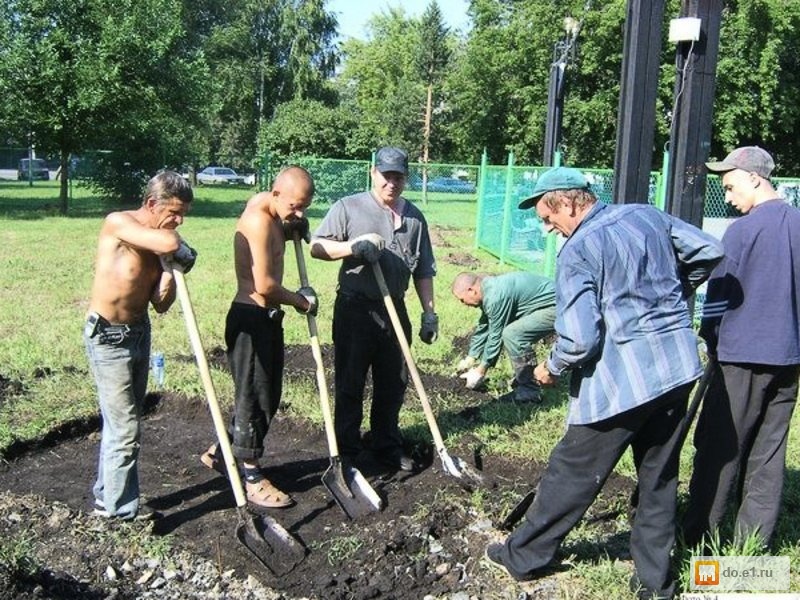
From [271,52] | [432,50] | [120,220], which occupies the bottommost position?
[120,220]

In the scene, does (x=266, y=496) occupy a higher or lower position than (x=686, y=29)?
lower

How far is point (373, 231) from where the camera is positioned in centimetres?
455

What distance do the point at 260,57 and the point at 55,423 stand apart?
134 ft

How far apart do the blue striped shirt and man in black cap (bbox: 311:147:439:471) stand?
1.54 metres

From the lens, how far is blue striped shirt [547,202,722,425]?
298 cm

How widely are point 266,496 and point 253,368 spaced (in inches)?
28.5

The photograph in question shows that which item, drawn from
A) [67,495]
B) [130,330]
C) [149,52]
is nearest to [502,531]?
[130,330]

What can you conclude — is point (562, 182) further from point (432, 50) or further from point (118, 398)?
point (432, 50)

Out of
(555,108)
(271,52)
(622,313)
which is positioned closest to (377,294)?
(622,313)

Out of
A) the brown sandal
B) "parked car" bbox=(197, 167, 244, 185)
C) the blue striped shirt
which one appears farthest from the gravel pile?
"parked car" bbox=(197, 167, 244, 185)

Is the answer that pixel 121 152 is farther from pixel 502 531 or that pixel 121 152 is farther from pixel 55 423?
pixel 502 531

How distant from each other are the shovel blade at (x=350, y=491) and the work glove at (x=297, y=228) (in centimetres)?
125

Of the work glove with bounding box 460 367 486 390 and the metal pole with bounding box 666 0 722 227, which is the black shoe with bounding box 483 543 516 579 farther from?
the metal pole with bounding box 666 0 722 227

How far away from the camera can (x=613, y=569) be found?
3547mm
